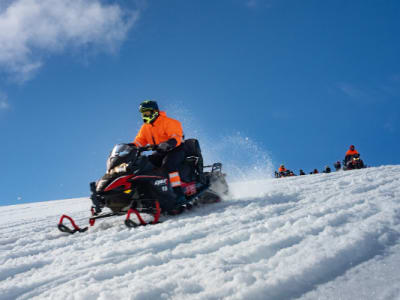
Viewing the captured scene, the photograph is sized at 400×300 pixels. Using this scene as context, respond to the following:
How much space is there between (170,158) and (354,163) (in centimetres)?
1314

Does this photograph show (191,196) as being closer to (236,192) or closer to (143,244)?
(236,192)

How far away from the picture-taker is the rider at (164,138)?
16.0ft

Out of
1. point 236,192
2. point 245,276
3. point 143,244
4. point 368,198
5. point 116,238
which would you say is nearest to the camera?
point 245,276

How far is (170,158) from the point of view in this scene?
197 inches

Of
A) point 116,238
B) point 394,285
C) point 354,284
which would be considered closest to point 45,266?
point 116,238

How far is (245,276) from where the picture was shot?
1917mm

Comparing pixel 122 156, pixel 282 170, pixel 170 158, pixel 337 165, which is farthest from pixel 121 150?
pixel 282 170

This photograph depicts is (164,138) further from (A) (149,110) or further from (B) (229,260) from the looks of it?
(B) (229,260)

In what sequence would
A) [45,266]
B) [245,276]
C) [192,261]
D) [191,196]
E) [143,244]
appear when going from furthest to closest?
[191,196]
[143,244]
[45,266]
[192,261]
[245,276]

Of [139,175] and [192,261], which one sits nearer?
[192,261]

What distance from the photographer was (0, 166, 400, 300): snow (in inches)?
71.9

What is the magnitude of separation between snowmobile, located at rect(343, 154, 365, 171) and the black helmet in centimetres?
1295

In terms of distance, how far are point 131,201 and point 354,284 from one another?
313 cm

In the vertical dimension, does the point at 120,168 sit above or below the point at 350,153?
below
